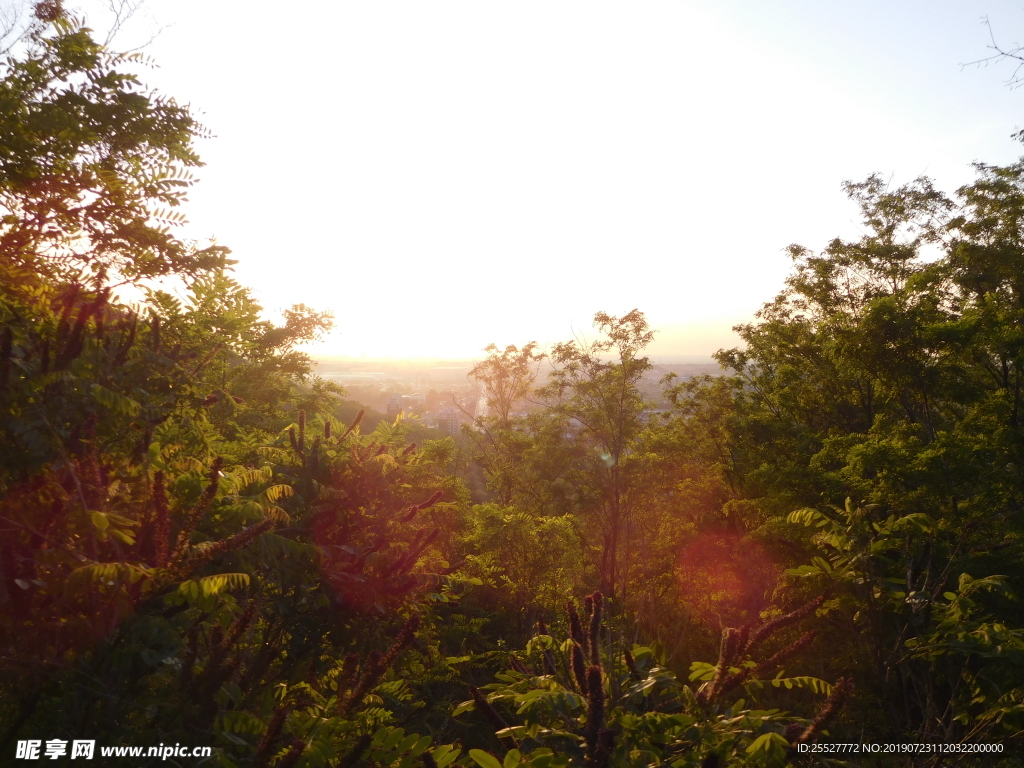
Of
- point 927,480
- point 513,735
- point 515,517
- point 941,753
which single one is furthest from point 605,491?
point 513,735

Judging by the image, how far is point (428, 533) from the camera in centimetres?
698

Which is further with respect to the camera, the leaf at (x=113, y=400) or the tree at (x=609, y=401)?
the tree at (x=609, y=401)

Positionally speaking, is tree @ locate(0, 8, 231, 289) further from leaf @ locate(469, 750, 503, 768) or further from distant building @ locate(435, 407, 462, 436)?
distant building @ locate(435, 407, 462, 436)

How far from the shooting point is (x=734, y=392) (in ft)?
85.3

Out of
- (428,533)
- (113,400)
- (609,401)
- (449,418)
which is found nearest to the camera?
(113,400)

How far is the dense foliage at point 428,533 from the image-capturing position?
3.38 meters

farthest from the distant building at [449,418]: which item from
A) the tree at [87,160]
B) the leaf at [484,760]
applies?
the leaf at [484,760]

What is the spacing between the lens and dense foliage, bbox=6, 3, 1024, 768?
338 cm

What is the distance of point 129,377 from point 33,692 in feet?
7.44

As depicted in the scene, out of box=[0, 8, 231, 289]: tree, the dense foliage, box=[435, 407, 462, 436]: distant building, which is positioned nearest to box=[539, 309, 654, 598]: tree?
the dense foliage

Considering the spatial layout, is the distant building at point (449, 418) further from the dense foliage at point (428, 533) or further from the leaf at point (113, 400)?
the leaf at point (113, 400)

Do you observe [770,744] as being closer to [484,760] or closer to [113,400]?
[484,760]

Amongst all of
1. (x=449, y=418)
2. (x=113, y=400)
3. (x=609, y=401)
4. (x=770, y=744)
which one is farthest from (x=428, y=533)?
(x=449, y=418)

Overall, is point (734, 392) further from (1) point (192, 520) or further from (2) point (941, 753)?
(1) point (192, 520)
